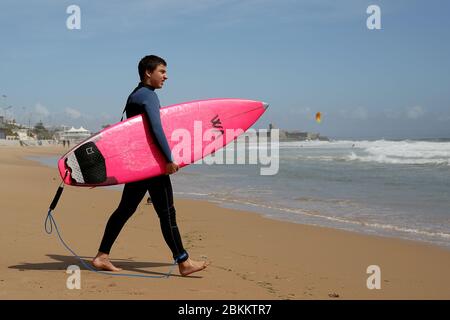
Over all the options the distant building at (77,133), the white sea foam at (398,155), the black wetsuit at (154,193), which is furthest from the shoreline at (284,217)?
the distant building at (77,133)

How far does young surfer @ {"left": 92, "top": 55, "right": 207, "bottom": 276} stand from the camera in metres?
3.39

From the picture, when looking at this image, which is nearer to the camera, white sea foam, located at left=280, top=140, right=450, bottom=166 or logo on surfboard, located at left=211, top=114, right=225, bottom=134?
logo on surfboard, located at left=211, top=114, right=225, bottom=134

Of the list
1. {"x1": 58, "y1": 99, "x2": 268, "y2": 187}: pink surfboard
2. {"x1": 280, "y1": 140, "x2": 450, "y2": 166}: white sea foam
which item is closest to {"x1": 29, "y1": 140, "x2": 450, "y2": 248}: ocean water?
{"x1": 58, "y1": 99, "x2": 268, "y2": 187}: pink surfboard

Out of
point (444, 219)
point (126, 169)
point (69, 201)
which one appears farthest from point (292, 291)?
point (69, 201)

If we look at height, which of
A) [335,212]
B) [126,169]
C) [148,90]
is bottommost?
[335,212]

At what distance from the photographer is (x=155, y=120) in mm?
3385

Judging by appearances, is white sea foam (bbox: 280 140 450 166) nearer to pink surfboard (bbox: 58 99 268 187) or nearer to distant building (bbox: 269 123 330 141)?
pink surfboard (bbox: 58 99 268 187)

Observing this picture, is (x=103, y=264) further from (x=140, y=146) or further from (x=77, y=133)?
(x=77, y=133)

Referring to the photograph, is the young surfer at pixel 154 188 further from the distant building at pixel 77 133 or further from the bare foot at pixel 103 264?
the distant building at pixel 77 133

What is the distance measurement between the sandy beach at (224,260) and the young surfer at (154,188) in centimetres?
14

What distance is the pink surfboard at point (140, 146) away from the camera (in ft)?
11.9

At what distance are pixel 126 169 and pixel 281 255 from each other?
162 centimetres

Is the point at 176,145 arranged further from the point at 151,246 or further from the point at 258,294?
the point at 258,294
